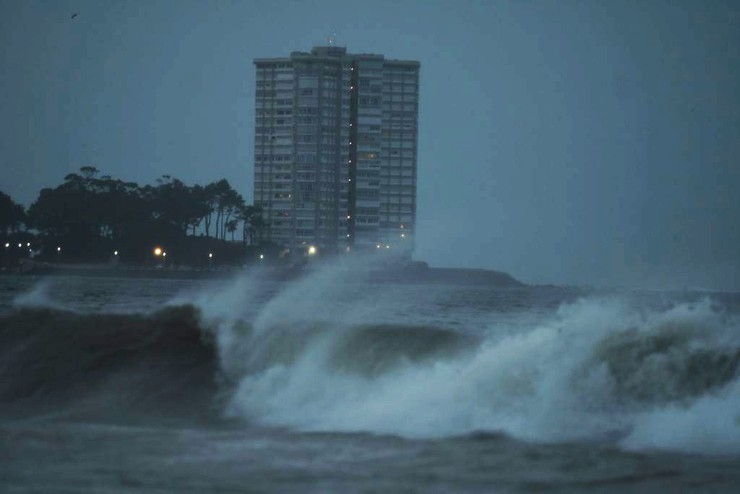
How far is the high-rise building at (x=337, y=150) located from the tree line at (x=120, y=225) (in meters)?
7.28

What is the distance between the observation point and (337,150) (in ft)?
351

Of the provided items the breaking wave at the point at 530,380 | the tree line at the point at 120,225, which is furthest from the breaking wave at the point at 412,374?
the tree line at the point at 120,225

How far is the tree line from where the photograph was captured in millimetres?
94562

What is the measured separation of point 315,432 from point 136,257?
283 ft

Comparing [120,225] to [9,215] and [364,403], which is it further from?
[364,403]

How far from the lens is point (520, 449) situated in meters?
10.1

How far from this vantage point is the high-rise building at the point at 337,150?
104 metres

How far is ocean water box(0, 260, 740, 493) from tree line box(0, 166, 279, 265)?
77193 mm

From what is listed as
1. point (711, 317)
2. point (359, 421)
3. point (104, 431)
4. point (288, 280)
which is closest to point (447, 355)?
point (359, 421)

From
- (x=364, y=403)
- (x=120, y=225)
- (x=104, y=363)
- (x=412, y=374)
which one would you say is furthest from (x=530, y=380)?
(x=120, y=225)

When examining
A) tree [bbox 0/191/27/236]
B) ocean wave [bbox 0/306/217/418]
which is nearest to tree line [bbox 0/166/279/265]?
tree [bbox 0/191/27/236]

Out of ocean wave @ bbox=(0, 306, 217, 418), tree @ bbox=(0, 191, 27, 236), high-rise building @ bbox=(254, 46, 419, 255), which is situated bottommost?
ocean wave @ bbox=(0, 306, 217, 418)

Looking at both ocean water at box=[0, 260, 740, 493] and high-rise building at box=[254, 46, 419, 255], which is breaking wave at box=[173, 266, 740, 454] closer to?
ocean water at box=[0, 260, 740, 493]

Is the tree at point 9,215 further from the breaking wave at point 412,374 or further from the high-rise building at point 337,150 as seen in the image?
the breaking wave at point 412,374
